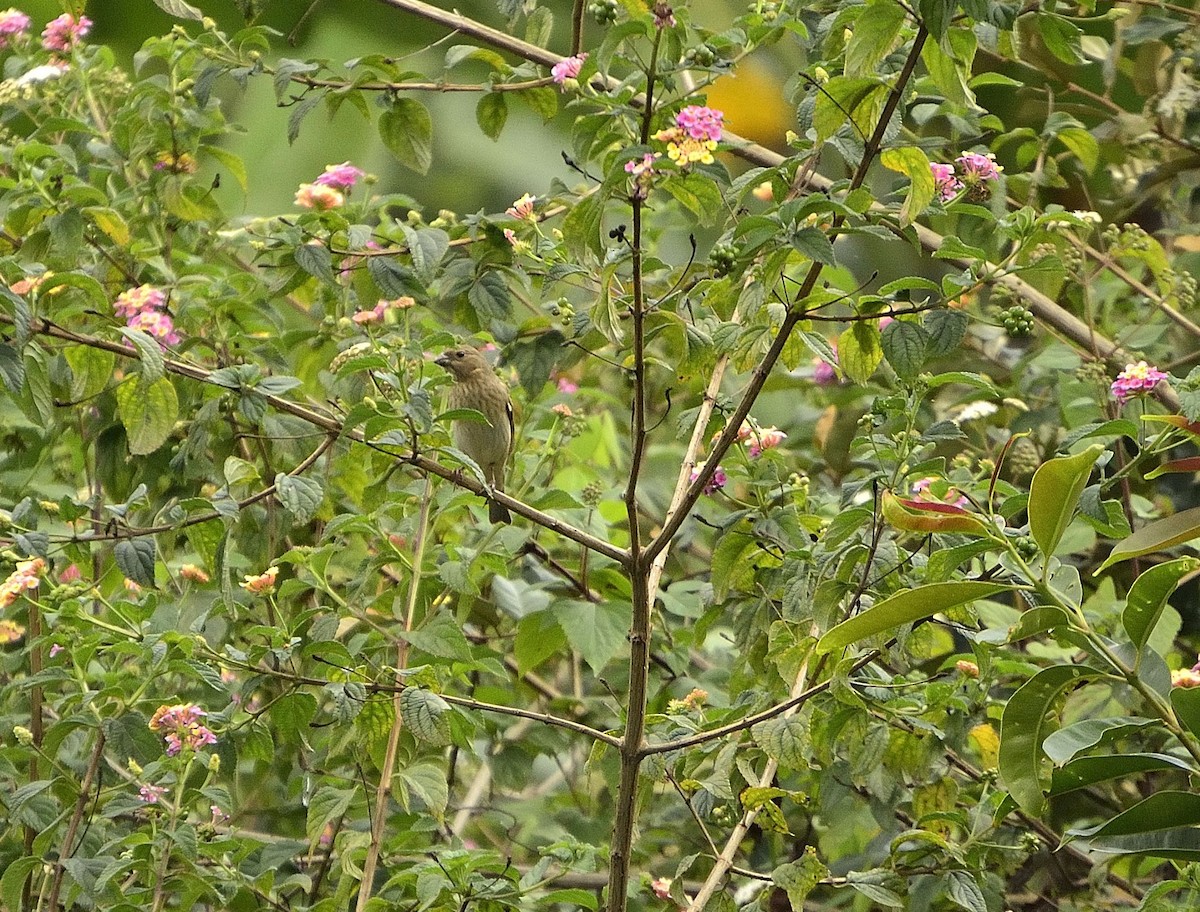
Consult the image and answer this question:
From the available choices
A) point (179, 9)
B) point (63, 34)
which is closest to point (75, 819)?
point (179, 9)

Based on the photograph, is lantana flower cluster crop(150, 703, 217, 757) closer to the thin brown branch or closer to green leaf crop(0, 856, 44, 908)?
green leaf crop(0, 856, 44, 908)

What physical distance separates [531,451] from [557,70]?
3.75 feet

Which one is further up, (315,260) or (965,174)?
(965,174)

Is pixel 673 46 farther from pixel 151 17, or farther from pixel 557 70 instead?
pixel 151 17


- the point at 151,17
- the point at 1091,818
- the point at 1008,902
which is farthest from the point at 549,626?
the point at 151,17

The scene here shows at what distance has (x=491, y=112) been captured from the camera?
7.86 feet

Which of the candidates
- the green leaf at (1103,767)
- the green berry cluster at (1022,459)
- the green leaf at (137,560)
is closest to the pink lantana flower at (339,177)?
the green leaf at (137,560)

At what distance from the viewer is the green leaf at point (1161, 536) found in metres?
1.40

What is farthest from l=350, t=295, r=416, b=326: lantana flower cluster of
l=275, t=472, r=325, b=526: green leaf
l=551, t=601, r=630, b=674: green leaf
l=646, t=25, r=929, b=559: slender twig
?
l=646, t=25, r=929, b=559: slender twig

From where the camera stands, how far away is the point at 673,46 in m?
1.51

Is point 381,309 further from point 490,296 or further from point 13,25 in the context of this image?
point 13,25

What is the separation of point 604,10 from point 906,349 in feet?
1.92

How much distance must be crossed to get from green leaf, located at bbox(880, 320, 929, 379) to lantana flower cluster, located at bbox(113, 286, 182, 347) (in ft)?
4.25

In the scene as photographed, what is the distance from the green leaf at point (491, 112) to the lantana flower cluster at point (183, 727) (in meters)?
1.10
